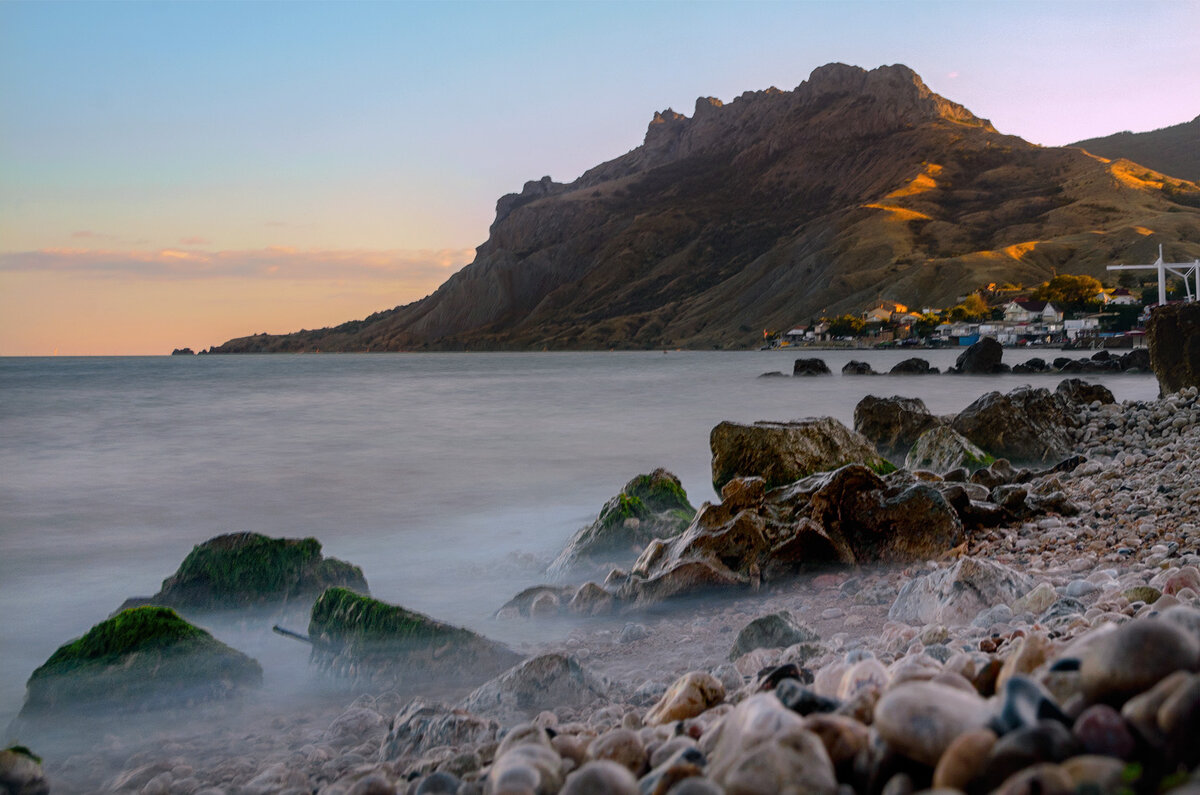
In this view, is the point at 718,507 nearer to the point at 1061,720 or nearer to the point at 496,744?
the point at 496,744

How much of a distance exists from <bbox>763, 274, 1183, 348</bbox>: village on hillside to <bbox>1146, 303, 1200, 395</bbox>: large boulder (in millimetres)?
60765

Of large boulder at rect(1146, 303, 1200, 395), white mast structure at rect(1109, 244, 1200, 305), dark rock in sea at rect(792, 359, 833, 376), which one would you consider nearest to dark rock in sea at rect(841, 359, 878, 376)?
dark rock in sea at rect(792, 359, 833, 376)

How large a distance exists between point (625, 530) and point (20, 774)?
202 inches

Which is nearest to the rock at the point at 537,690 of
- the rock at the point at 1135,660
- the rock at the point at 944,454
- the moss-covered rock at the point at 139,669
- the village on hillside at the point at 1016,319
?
the moss-covered rock at the point at 139,669

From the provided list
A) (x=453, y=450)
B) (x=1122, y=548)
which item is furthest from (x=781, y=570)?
(x=453, y=450)

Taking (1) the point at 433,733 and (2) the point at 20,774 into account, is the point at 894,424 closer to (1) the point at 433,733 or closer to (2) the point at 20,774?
(1) the point at 433,733

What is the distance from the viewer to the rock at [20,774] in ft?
11.6

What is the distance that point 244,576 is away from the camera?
6.51 meters

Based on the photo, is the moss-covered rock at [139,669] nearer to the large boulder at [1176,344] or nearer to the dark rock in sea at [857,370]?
the large boulder at [1176,344]

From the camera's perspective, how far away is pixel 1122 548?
18.1 feet

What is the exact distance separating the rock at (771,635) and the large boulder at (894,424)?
7859mm

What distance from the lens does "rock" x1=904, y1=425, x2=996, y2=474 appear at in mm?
9898

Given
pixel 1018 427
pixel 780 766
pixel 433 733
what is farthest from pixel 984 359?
pixel 780 766

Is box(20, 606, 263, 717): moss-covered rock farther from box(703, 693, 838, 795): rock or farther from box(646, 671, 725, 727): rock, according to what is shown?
box(703, 693, 838, 795): rock
